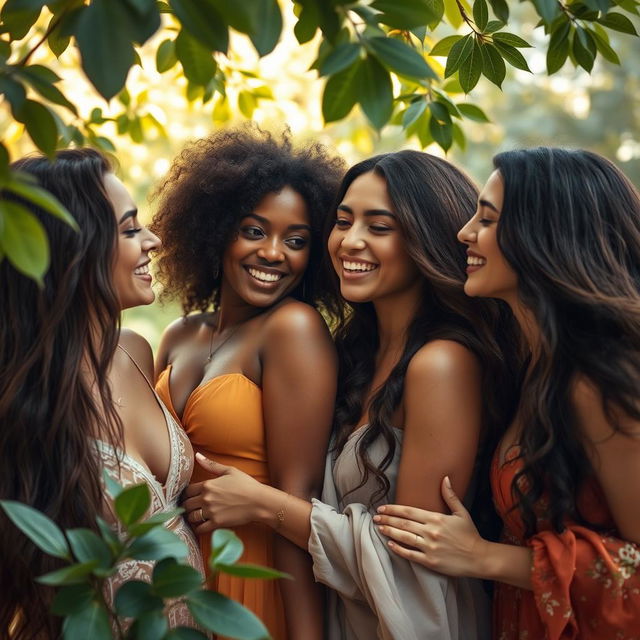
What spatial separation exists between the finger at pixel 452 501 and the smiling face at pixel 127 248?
1.02 m

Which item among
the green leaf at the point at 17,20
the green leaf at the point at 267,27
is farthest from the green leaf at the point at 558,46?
the green leaf at the point at 17,20

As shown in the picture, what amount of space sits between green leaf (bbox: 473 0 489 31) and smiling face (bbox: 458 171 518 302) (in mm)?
531

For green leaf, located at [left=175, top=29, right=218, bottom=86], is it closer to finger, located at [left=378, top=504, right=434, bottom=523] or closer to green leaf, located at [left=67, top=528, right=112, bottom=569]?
green leaf, located at [left=67, top=528, right=112, bottom=569]

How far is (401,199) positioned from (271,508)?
1.02 m

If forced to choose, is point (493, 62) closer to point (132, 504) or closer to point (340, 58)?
point (340, 58)

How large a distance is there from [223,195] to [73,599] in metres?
1.96

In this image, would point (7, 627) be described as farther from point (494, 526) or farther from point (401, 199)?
point (401, 199)

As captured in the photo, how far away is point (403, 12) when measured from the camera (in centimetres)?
127

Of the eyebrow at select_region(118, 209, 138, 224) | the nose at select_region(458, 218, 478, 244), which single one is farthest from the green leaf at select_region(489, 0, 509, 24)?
the eyebrow at select_region(118, 209, 138, 224)

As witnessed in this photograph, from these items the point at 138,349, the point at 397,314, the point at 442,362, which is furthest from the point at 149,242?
the point at 442,362

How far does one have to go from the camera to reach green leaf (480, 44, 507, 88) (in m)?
1.94

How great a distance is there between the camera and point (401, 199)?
2631mm

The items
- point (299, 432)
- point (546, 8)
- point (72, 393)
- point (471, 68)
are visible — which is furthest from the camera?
point (299, 432)

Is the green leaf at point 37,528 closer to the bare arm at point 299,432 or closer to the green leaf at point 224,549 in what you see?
the green leaf at point 224,549
